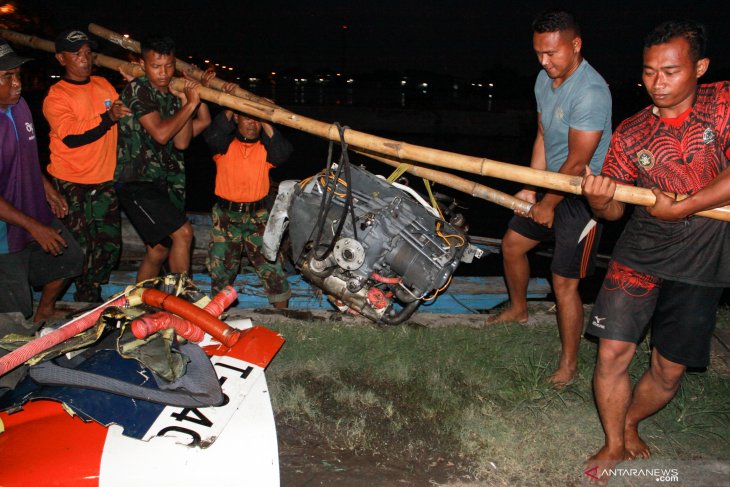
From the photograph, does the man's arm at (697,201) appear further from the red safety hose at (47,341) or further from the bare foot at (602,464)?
the red safety hose at (47,341)

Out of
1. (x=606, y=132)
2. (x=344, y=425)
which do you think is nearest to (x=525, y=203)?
(x=606, y=132)

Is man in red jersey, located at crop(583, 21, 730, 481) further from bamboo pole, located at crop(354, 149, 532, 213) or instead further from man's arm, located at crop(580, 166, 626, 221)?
bamboo pole, located at crop(354, 149, 532, 213)

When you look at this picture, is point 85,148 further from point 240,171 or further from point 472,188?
point 472,188

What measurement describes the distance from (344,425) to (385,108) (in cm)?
2882

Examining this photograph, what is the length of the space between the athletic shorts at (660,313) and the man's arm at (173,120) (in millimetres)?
3451

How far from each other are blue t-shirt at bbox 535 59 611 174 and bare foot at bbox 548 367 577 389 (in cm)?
141

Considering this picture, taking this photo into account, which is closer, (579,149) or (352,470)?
(352,470)

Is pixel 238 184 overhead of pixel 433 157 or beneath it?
beneath

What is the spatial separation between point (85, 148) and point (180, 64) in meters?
1.16

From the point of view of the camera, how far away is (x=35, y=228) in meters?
4.47

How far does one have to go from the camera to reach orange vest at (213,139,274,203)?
17.3 feet

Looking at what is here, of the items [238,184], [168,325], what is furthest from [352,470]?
[238,184]

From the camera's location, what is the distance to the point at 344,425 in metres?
3.76

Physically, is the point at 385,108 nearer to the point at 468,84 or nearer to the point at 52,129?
the point at 468,84
